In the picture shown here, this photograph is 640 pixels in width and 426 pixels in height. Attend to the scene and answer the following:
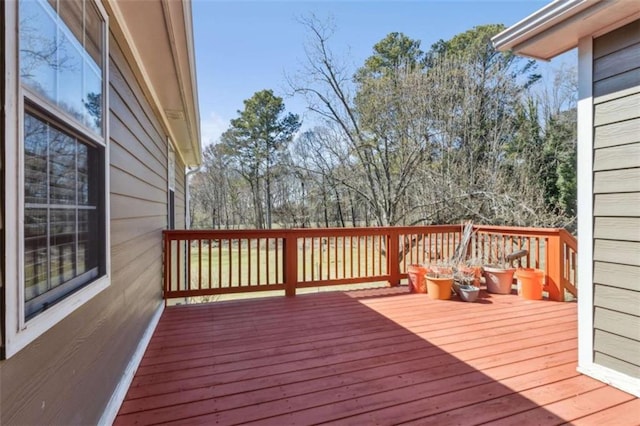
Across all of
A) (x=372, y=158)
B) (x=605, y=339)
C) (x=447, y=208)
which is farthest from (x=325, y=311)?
(x=372, y=158)

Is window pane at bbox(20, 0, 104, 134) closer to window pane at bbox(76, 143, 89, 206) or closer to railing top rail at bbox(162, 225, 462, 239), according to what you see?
window pane at bbox(76, 143, 89, 206)

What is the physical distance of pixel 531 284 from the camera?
4.12 m

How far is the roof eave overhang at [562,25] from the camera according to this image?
1969mm

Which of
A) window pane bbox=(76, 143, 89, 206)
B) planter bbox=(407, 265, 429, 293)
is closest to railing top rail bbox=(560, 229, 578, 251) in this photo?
planter bbox=(407, 265, 429, 293)

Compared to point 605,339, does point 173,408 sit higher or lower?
lower

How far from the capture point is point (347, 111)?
8.87 metres

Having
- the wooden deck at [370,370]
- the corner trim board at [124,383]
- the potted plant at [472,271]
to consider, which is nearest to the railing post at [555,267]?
the wooden deck at [370,370]

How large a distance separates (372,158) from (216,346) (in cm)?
705

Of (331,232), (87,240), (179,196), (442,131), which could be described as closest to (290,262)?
(331,232)

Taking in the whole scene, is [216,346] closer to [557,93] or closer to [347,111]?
[347,111]

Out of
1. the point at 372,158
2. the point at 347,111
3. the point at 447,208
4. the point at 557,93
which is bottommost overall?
the point at 447,208

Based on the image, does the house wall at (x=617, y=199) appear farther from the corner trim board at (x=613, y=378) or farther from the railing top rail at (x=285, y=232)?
the railing top rail at (x=285, y=232)

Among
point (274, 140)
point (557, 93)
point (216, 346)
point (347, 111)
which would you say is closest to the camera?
point (216, 346)

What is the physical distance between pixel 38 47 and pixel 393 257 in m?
4.49
